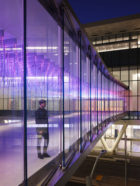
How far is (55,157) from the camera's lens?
3.43m

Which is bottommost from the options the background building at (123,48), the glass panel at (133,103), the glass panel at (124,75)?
the glass panel at (133,103)

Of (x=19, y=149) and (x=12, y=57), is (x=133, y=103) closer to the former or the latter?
(x=19, y=149)

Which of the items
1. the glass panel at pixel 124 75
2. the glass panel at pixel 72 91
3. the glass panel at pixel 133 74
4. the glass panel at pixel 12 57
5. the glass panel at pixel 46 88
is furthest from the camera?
the glass panel at pixel 124 75

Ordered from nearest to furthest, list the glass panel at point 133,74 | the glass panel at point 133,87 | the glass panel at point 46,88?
1. the glass panel at point 46,88
2. the glass panel at point 133,87
3. the glass panel at point 133,74

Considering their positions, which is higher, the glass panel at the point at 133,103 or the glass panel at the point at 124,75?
the glass panel at the point at 124,75

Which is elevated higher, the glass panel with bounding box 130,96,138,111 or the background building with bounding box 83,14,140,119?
the background building with bounding box 83,14,140,119

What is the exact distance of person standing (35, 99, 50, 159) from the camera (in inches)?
128

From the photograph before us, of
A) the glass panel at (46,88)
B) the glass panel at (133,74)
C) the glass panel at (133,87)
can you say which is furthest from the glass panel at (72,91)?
the glass panel at (133,74)

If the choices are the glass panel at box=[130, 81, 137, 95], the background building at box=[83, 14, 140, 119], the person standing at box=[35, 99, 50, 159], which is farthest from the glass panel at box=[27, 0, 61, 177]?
the glass panel at box=[130, 81, 137, 95]

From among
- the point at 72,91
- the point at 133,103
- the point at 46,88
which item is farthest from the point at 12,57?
the point at 133,103

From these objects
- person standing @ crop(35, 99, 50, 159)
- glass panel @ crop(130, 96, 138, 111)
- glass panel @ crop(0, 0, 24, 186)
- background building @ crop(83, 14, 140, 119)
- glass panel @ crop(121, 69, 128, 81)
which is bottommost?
glass panel @ crop(130, 96, 138, 111)

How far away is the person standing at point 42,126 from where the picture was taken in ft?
10.7

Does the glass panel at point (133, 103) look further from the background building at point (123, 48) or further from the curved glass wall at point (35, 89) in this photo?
the curved glass wall at point (35, 89)

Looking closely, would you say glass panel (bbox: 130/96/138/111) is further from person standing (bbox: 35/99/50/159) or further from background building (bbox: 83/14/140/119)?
person standing (bbox: 35/99/50/159)
